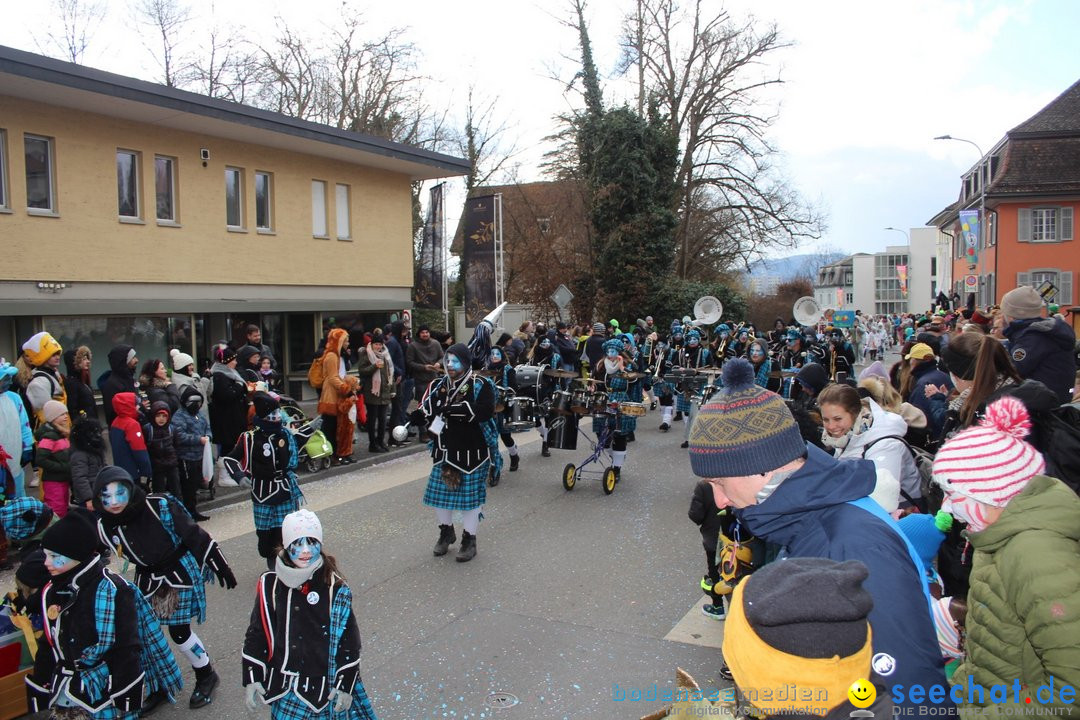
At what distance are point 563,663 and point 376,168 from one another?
1816 centimetres

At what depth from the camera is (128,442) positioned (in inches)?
304


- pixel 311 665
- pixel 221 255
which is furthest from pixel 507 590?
pixel 221 255

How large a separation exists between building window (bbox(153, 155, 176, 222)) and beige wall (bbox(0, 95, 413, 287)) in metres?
0.15

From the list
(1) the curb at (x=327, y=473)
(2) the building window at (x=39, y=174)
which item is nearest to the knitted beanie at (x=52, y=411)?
(1) the curb at (x=327, y=473)

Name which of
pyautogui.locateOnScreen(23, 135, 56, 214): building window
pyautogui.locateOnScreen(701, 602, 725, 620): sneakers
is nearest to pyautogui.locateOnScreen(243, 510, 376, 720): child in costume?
pyautogui.locateOnScreen(701, 602, 725, 620): sneakers

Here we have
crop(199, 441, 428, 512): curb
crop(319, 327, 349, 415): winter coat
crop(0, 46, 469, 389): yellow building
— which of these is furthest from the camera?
crop(0, 46, 469, 389): yellow building

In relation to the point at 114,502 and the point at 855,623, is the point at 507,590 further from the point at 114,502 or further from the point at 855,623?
the point at 855,623

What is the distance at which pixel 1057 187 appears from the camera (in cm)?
3594

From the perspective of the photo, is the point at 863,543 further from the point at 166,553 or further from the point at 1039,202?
the point at 1039,202

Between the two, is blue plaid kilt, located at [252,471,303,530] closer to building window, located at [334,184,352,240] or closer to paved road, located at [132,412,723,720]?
paved road, located at [132,412,723,720]

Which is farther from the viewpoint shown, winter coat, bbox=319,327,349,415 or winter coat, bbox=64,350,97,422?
winter coat, bbox=319,327,349,415

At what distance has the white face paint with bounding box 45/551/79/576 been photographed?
13.1 feet

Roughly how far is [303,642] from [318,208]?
17418 millimetres

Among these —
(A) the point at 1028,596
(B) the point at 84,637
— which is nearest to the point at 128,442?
(B) the point at 84,637
